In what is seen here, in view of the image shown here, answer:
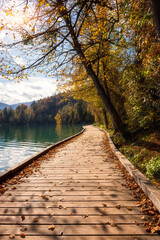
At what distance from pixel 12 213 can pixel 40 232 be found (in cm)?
73

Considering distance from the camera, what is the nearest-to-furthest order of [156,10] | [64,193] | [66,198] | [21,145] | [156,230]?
[156,230] → [156,10] → [66,198] → [64,193] → [21,145]

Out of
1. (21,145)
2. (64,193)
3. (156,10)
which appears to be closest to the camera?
(156,10)

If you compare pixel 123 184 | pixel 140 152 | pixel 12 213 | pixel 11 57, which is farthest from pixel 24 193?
pixel 140 152

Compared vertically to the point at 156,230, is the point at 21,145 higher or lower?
lower

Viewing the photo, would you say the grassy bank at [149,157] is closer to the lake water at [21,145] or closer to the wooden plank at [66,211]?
the wooden plank at [66,211]

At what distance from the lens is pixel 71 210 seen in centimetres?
248

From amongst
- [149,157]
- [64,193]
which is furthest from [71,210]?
[149,157]

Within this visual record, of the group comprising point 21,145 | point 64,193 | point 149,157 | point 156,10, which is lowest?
point 21,145

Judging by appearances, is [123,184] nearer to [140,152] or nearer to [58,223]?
[58,223]

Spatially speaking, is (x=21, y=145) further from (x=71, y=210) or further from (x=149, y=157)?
(x=71, y=210)

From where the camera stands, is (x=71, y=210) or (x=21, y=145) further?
(x=21, y=145)

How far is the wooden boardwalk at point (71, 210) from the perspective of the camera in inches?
78.0

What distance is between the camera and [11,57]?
4.85 meters

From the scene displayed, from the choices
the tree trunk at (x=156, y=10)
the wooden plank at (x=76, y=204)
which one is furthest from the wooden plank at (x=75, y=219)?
the tree trunk at (x=156, y=10)
